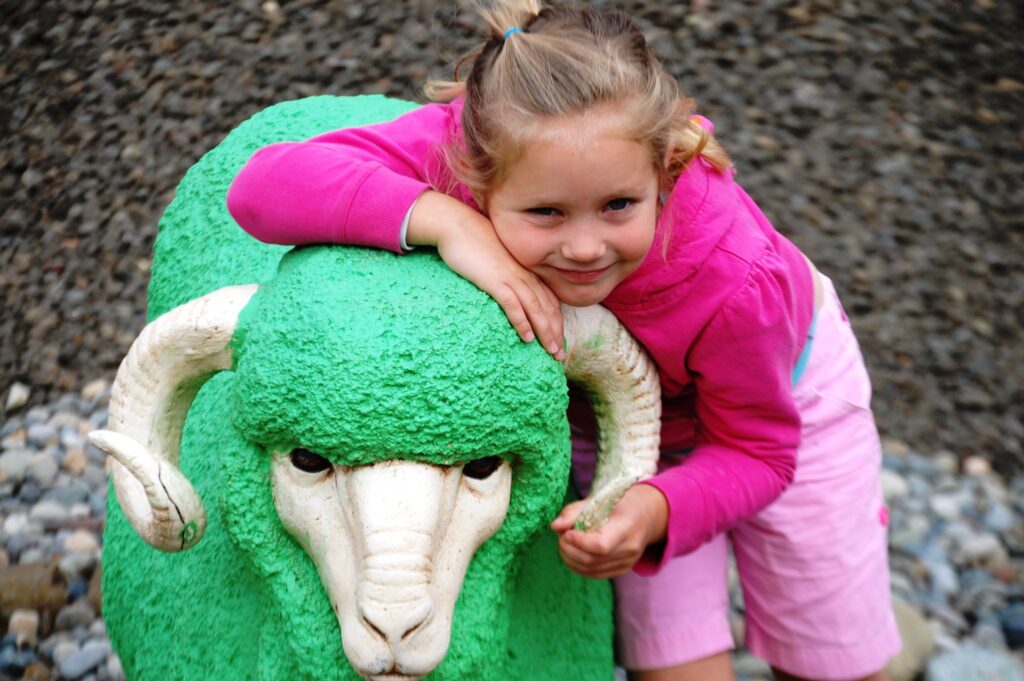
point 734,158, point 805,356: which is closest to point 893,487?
point 734,158

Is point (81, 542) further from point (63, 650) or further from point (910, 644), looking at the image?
point (910, 644)

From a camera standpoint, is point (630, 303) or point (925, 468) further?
point (925, 468)

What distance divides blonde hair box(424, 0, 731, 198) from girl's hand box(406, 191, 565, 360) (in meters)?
0.06

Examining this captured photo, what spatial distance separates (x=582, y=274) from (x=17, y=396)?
2.78m

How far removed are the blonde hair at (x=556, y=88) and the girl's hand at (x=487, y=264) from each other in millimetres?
65

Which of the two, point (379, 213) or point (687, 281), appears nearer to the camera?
point (379, 213)

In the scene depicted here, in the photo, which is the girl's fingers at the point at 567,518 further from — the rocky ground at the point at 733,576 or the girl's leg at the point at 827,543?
the rocky ground at the point at 733,576

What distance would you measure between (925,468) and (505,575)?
231cm

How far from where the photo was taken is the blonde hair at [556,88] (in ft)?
5.31

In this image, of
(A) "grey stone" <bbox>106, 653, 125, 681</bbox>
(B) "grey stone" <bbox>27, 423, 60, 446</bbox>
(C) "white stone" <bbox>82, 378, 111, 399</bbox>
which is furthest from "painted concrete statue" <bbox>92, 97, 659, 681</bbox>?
(C) "white stone" <bbox>82, 378, 111, 399</bbox>

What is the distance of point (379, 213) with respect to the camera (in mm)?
1683

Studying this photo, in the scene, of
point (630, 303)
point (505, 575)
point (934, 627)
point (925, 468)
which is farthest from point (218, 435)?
point (925, 468)

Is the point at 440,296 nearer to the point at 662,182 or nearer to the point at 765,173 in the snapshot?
the point at 662,182

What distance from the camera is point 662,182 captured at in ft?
5.76
